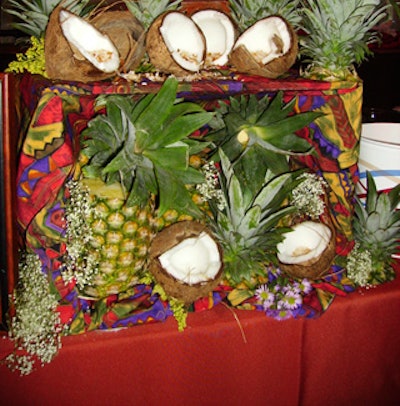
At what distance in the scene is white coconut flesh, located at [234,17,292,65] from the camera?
1096mm

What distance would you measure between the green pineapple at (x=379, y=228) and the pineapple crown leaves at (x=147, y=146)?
49cm

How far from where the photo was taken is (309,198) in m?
→ 1.11

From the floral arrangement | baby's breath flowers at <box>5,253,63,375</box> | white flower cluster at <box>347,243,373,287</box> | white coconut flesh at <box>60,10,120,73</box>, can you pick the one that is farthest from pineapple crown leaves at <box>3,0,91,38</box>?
→ white flower cluster at <box>347,243,373,287</box>

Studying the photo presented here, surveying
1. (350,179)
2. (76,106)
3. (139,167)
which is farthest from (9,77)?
(350,179)

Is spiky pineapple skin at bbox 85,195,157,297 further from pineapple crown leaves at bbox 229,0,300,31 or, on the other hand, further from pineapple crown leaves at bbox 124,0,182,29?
pineapple crown leaves at bbox 229,0,300,31

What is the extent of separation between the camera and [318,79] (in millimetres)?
1138

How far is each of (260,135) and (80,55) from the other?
1.45ft

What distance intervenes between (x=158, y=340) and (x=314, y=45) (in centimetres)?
85

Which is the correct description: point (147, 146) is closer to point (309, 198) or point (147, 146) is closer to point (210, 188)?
point (210, 188)

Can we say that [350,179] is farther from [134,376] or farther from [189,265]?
[134,376]

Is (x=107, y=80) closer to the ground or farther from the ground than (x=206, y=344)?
farther from the ground

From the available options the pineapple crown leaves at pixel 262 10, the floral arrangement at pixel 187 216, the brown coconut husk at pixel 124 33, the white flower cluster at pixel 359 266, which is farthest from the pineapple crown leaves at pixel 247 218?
the pineapple crown leaves at pixel 262 10

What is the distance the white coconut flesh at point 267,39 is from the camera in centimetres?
110

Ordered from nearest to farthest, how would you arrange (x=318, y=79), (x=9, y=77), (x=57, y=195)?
(x=9, y=77), (x=57, y=195), (x=318, y=79)
